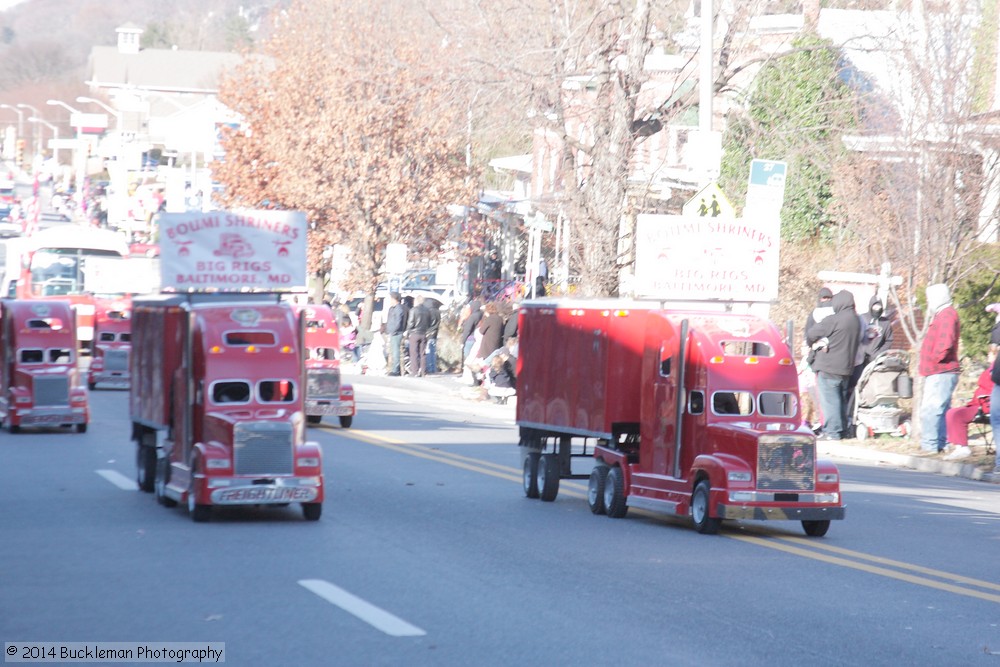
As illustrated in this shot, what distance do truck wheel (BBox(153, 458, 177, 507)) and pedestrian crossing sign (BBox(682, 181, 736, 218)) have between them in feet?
34.4

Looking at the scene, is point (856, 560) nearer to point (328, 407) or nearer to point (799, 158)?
point (328, 407)

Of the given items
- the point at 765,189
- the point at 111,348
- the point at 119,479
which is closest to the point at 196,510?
the point at 119,479

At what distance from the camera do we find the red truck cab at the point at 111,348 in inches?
1261

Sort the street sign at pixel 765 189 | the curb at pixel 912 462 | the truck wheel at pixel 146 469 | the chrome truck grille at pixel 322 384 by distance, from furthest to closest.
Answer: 1. the chrome truck grille at pixel 322 384
2. the street sign at pixel 765 189
3. the curb at pixel 912 462
4. the truck wheel at pixel 146 469

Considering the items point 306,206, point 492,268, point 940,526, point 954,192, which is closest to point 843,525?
point 940,526

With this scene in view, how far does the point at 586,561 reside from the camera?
1198 cm

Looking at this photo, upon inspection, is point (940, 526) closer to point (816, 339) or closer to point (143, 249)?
point (816, 339)

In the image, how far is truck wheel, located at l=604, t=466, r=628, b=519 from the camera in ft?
49.1

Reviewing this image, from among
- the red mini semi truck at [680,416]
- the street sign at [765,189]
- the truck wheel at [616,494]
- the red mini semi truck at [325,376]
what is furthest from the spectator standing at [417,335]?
the truck wheel at [616,494]

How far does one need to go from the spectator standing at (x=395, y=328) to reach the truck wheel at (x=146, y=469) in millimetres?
19653

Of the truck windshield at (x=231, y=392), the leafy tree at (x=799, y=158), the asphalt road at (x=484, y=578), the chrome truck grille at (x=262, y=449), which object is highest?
the leafy tree at (x=799, y=158)

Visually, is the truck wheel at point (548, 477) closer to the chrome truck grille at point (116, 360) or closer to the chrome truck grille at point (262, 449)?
the chrome truck grille at point (262, 449)

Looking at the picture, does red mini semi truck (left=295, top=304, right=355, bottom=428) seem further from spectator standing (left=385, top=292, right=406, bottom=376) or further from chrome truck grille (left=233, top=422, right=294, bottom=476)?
spectator standing (left=385, top=292, right=406, bottom=376)

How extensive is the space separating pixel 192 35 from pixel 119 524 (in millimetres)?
172660
